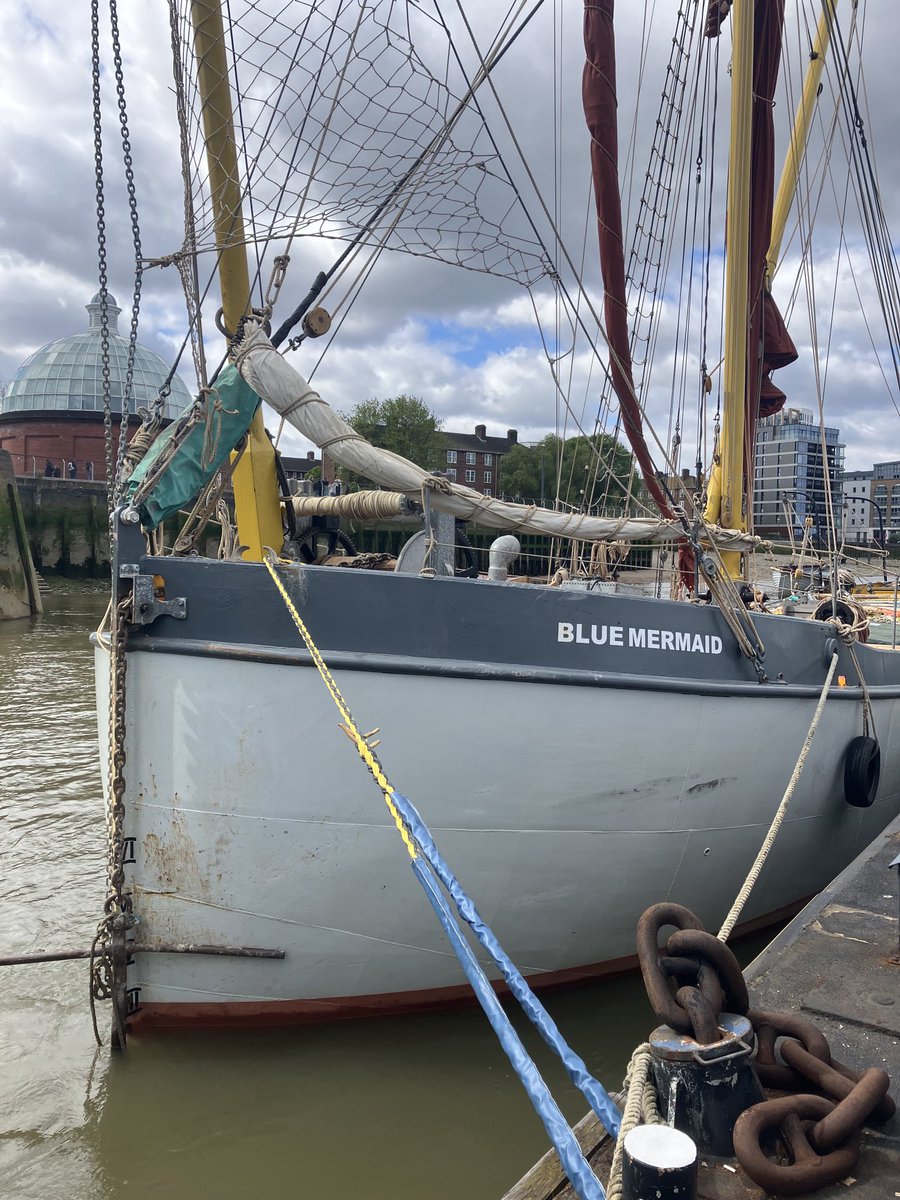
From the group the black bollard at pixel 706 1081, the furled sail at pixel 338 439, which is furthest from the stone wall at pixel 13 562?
the black bollard at pixel 706 1081

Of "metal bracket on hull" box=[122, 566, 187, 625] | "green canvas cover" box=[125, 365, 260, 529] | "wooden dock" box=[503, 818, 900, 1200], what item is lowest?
"wooden dock" box=[503, 818, 900, 1200]

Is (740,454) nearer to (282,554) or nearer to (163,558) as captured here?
(282,554)

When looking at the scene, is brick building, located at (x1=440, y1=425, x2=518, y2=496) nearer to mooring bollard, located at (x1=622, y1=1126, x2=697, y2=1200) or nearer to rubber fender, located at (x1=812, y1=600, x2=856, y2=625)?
rubber fender, located at (x1=812, y1=600, x2=856, y2=625)

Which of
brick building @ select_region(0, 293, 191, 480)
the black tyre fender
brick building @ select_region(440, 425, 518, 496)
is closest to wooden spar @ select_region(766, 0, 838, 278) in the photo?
the black tyre fender

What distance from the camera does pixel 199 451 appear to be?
4148 mm

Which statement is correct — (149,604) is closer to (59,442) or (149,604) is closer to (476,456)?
(59,442)

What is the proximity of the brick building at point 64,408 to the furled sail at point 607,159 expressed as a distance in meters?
37.1

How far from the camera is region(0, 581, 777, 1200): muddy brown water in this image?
3357 mm

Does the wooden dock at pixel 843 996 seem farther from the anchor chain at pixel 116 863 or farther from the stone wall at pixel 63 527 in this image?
the stone wall at pixel 63 527

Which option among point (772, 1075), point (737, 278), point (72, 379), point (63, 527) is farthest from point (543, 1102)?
point (72, 379)

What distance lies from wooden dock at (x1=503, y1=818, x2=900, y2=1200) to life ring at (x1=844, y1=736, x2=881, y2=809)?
1192 millimetres

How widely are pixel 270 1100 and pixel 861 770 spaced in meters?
3.97

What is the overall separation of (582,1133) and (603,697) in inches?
82.9

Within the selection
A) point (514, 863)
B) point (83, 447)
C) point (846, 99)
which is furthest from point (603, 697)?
point (83, 447)
